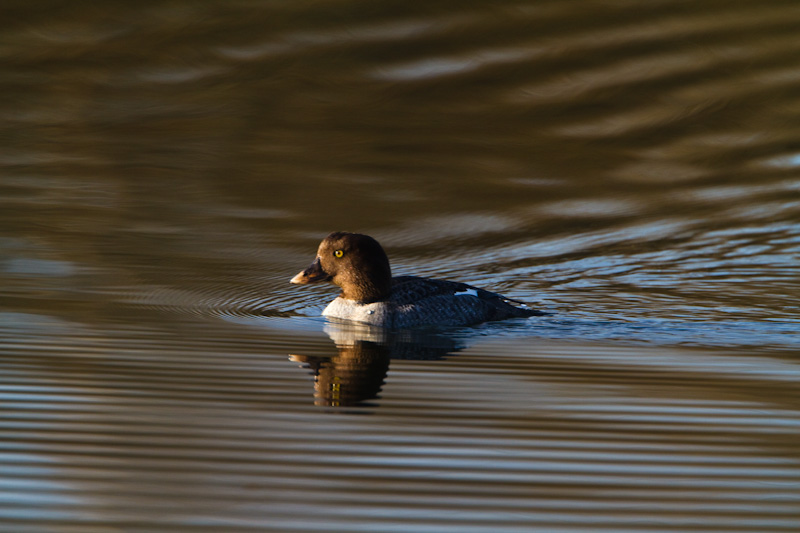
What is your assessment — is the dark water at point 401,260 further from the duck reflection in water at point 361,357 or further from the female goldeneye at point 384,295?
the female goldeneye at point 384,295

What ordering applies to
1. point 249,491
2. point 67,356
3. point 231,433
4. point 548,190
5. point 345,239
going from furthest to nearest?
1. point 548,190
2. point 345,239
3. point 67,356
4. point 231,433
5. point 249,491

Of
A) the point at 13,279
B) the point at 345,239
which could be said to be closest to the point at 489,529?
the point at 345,239

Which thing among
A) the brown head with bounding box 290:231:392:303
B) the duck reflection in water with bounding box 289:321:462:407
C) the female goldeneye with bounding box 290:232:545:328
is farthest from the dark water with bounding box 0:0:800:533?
the brown head with bounding box 290:231:392:303

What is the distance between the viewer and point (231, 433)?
13.5 ft

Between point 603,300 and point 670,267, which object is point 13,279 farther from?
point 670,267

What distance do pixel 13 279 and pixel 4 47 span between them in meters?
8.16

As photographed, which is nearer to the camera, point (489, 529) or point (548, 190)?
point (489, 529)

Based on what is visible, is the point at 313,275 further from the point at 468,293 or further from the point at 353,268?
the point at 468,293

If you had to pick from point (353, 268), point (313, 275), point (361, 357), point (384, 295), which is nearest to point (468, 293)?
point (384, 295)

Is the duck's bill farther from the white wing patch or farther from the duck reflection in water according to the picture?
the white wing patch

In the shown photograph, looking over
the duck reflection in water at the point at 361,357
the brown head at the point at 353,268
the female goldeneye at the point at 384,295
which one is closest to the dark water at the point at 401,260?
the duck reflection in water at the point at 361,357

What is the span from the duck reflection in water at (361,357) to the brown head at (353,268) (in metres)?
0.33

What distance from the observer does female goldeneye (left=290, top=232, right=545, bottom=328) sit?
7.38 meters

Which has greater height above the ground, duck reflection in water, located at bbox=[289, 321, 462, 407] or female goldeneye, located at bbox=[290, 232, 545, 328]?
female goldeneye, located at bbox=[290, 232, 545, 328]
